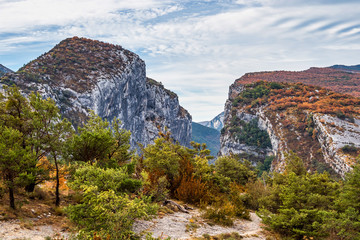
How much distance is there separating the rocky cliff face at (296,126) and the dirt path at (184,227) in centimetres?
4946

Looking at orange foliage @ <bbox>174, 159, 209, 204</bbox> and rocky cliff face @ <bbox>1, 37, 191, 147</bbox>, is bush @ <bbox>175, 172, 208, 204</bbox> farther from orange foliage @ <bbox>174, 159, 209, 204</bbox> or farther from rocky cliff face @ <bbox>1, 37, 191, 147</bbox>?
rocky cliff face @ <bbox>1, 37, 191, 147</bbox>

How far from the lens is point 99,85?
73750 mm

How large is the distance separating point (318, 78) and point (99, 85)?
13263 cm

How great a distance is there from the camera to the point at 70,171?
23.2 ft

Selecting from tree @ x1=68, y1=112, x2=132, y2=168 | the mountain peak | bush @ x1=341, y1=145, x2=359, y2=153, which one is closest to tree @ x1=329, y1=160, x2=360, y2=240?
tree @ x1=68, y1=112, x2=132, y2=168

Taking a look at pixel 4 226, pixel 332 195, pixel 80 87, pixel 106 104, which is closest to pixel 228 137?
pixel 106 104

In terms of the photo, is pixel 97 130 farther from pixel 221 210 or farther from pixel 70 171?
pixel 221 210

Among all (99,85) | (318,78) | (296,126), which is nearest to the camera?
(296,126)

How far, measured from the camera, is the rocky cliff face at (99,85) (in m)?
63.1

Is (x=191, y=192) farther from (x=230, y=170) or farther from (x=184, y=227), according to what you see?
(x=230, y=170)

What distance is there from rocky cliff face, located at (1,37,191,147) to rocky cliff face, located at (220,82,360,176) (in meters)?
35.9

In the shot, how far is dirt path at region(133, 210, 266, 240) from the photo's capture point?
22.9 ft

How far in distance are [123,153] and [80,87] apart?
67.8 metres

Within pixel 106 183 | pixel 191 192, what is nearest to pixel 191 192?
pixel 191 192
